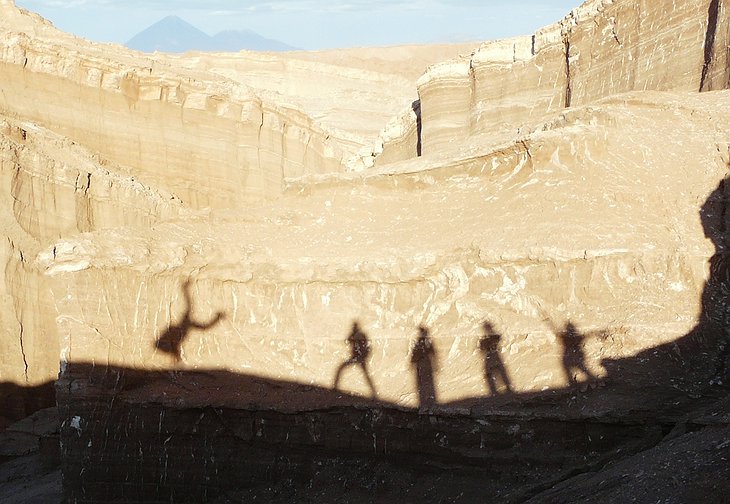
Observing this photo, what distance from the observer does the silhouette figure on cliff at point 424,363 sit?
390 inches

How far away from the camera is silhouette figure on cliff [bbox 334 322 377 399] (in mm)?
10508

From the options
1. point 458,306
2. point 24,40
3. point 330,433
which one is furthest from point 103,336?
point 24,40

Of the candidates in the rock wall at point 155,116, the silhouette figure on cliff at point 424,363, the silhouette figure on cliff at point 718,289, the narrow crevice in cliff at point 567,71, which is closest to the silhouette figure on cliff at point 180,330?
the silhouette figure on cliff at point 424,363

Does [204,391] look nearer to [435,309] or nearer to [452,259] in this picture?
[435,309]

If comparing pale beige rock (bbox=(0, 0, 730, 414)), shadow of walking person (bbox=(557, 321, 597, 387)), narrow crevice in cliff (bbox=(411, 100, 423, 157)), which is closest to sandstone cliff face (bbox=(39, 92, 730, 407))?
pale beige rock (bbox=(0, 0, 730, 414))

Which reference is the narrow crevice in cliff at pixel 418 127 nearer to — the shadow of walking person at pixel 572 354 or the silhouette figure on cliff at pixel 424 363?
the silhouette figure on cliff at pixel 424 363

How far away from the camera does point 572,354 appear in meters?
9.30

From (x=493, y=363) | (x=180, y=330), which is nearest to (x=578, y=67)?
(x=493, y=363)

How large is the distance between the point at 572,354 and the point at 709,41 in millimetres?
7855

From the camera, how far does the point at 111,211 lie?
1777cm

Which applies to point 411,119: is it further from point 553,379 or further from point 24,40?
point 553,379

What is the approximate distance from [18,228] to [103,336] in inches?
271

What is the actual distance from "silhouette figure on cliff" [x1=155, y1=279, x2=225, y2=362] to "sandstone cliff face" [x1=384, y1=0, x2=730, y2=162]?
5826 millimetres

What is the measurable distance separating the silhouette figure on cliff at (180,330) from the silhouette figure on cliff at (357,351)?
1714 mm
